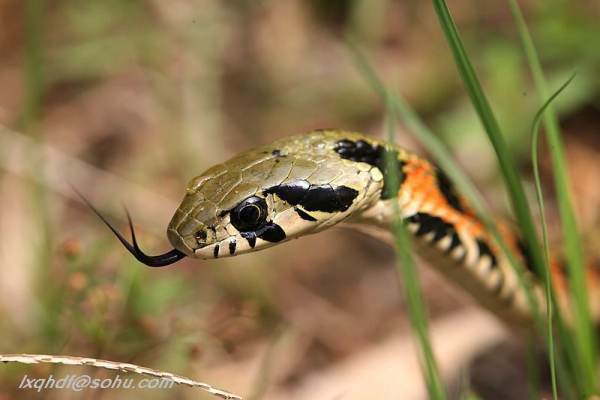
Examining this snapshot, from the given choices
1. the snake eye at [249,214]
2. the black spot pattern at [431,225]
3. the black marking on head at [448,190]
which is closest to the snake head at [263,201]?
the snake eye at [249,214]

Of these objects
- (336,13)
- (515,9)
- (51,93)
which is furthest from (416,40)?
(515,9)

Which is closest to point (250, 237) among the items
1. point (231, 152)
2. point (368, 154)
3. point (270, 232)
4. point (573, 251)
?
point (270, 232)

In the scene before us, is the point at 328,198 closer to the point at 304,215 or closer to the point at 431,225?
the point at 304,215

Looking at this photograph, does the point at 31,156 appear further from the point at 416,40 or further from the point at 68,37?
the point at 416,40

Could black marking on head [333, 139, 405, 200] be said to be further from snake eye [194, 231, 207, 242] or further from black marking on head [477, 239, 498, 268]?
snake eye [194, 231, 207, 242]

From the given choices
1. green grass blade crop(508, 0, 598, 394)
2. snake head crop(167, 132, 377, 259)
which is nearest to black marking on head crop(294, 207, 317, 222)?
snake head crop(167, 132, 377, 259)

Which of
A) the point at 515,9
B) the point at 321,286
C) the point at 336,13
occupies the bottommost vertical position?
the point at 321,286

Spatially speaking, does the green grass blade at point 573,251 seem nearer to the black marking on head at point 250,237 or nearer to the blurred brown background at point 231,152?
the blurred brown background at point 231,152
